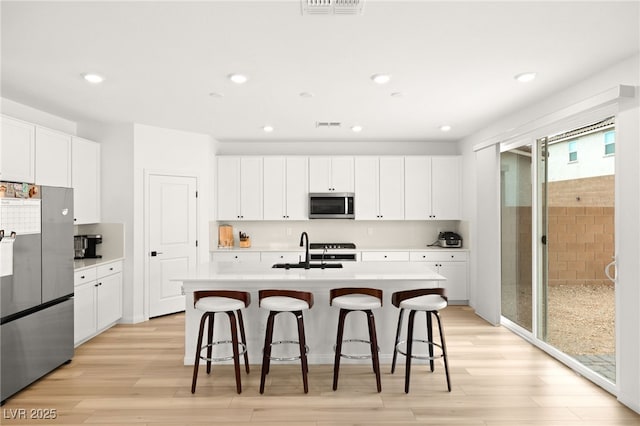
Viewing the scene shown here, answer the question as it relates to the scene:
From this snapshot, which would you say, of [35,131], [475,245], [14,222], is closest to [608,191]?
[475,245]

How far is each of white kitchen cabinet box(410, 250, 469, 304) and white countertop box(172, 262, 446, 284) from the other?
2069mm

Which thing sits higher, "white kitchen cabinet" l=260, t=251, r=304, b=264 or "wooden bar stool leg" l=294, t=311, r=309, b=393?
"white kitchen cabinet" l=260, t=251, r=304, b=264

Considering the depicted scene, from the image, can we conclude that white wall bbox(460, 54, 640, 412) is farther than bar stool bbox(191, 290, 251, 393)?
No

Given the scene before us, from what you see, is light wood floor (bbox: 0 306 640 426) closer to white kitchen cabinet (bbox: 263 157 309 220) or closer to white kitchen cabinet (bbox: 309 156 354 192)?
white kitchen cabinet (bbox: 263 157 309 220)

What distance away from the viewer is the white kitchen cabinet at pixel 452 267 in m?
6.19

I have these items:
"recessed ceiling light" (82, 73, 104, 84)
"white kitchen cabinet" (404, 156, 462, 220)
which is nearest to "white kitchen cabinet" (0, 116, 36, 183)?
"recessed ceiling light" (82, 73, 104, 84)

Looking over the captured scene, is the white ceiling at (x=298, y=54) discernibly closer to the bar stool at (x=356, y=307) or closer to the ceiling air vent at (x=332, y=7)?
the ceiling air vent at (x=332, y=7)

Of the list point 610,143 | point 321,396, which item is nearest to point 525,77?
point 610,143

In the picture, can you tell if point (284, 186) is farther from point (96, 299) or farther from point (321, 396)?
point (321, 396)

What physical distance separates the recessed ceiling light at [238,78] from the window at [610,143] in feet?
9.64

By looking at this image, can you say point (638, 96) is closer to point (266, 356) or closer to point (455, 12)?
point (455, 12)

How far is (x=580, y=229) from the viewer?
3.69m

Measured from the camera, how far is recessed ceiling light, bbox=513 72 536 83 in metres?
3.38

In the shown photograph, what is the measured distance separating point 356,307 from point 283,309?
0.57m
